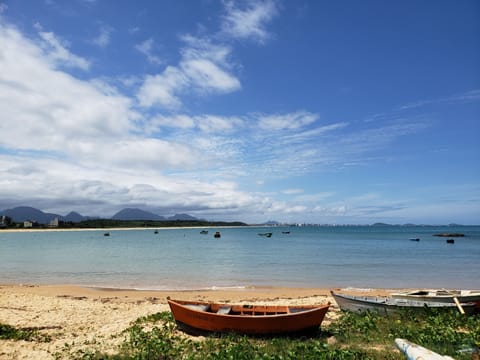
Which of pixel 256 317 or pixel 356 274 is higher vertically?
pixel 256 317

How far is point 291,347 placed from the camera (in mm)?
9117

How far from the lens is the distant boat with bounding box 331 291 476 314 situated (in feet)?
40.2

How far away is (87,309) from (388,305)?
13.0 m

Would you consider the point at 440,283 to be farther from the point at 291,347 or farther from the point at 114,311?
the point at 114,311

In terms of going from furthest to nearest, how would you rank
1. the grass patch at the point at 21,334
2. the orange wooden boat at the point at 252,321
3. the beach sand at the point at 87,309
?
the grass patch at the point at 21,334
the orange wooden boat at the point at 252,321
the beach sand at the point at 87,309

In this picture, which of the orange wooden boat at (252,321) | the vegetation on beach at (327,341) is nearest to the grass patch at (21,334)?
the vegetation on beach at (327,341)

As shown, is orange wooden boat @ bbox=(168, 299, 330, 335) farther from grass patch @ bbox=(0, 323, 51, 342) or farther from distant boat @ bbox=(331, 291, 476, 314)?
grass patch @ bbox=(0, 323, 51, 342)

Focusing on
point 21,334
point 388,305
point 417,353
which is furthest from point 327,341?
point 21,334

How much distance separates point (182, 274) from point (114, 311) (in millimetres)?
12463

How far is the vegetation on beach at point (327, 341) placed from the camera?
8.40 m

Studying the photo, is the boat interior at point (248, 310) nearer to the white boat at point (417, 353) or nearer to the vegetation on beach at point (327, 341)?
the vegetation on beach at point (327, 341)

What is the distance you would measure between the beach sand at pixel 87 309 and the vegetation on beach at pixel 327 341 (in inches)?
25.3

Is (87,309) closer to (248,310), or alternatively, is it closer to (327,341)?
(248,310)

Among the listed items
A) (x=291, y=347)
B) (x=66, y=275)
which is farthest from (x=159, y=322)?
(x=66, y=275)
